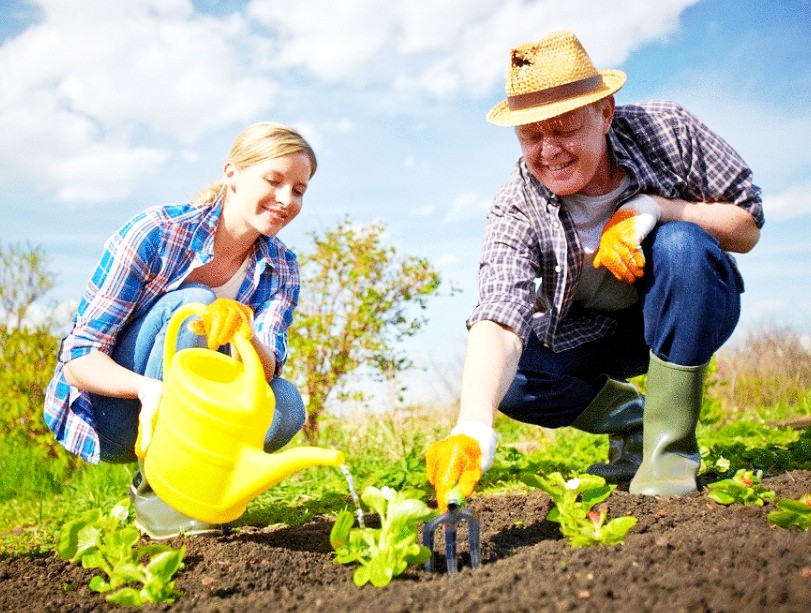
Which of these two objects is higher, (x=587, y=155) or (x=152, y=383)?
(x=587, y=155)

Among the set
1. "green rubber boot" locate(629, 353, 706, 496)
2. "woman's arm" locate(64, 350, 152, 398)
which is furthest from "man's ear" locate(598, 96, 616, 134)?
"woman's arm" locate(64, 350, 152, 398)

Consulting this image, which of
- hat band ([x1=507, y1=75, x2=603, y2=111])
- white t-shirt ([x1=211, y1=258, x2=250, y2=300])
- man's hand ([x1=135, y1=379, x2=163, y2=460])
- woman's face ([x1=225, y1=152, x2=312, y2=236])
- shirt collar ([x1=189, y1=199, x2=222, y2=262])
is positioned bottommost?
man's hand ([x1=135, y1=379, x2=163, y2=460])

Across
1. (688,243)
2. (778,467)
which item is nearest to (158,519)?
(688,243)

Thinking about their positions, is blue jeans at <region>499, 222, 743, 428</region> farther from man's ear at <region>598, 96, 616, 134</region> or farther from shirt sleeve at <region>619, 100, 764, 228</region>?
man's ear at <region>598, 96, 616, 134</region>

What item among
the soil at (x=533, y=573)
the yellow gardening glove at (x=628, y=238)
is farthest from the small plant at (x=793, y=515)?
the yellow gardening glove at (x=628, y=238)

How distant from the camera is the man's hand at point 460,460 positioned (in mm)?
1743

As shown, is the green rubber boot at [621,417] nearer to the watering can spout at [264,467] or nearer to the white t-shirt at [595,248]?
the white t-shirt at [595,248]

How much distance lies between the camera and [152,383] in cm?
206

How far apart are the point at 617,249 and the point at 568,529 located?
3.13 feet

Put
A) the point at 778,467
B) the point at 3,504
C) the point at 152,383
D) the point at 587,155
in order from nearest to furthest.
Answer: the point at 152,383
the point at 587,155
the point at 778,467
the point at 3,504

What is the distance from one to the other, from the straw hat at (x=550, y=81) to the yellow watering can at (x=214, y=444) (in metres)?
1.17

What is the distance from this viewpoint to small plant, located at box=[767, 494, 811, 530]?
1679mm

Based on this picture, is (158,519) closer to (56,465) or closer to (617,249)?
(617,249)

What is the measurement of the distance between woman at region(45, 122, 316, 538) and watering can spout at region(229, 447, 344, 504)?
0.57 metres
